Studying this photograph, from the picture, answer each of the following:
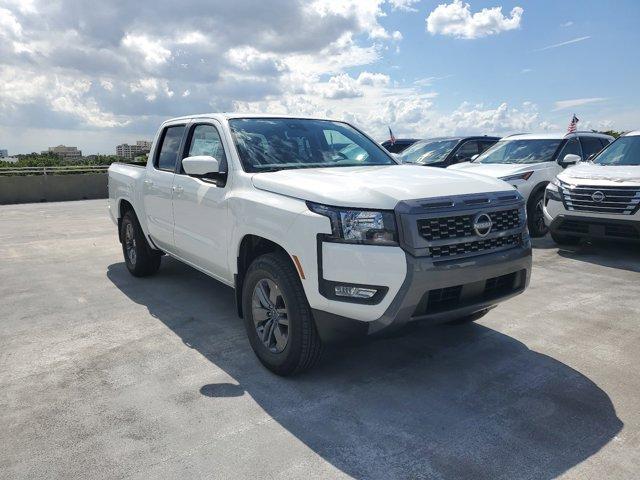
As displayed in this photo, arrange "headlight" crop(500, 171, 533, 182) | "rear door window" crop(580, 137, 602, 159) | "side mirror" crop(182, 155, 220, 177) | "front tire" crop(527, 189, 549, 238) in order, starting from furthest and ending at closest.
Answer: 1. "rear door window" crop(580, 137, 602, 159)
2. "front tire" crop(527, 189, 549, 238)
3. "headlight" crop(500, 171, 533, 182)
4. "side mirror" crop(182, 155, 220, 177)

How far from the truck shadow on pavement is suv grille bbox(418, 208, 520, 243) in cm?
59

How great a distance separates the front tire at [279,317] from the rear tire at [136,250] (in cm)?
277

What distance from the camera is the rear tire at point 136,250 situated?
6.08 meters

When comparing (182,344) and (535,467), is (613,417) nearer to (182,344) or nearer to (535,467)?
(535,467)

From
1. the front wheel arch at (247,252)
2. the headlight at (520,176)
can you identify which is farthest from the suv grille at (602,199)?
the front wheel arch at (247,252)

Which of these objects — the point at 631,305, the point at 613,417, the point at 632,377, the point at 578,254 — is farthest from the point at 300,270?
the point at 578,254

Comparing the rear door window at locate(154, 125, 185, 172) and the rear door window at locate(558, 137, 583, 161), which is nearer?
the rear door window at locate(154, 125, 185, 172)

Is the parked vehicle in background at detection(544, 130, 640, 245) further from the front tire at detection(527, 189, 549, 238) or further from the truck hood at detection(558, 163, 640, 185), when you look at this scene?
the front tire at detection(527, 189, 549, 238)

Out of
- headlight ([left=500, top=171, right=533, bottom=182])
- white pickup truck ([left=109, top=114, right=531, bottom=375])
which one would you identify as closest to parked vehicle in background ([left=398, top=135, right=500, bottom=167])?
headlight ([left=500, top=171, right=533, bottom=182])

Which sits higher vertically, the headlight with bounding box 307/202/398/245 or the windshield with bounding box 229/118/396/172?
the windshield with bounding box 229/118/396/172

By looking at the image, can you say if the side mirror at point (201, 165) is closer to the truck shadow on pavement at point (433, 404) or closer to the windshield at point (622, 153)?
the truck shadow on pavement at point (433, 404)

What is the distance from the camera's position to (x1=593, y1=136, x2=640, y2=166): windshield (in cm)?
751

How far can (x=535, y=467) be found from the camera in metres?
2.53

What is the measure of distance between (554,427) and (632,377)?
100 cm
